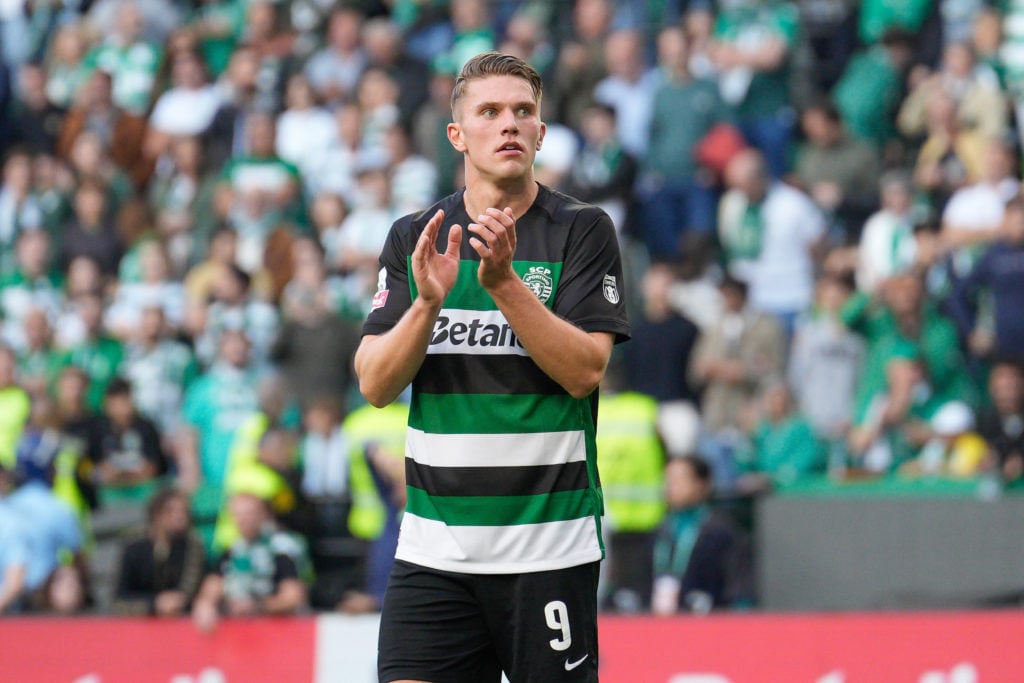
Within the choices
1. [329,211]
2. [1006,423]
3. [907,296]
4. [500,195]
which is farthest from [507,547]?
[329,211]

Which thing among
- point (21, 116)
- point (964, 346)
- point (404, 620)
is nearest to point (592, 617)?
point (404, 620)

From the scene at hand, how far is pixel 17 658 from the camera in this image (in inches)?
354

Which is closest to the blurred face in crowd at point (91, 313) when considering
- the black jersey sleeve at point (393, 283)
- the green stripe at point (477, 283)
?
the black jersey sleeve at point (393, 283)

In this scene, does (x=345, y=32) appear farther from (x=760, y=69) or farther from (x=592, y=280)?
(x=592, y=280)

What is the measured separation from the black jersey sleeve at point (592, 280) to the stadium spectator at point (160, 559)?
5847 mm

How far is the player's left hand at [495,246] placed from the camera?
4363 mm

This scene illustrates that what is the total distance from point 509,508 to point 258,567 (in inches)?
214

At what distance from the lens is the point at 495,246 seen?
4367mm

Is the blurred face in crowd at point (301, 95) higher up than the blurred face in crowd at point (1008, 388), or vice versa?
the blurred face in crowd at point (301, 95)

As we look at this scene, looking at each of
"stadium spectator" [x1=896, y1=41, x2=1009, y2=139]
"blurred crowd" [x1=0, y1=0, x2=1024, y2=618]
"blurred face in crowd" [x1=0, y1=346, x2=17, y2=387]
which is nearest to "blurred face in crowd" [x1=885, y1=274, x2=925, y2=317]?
"blurred crowd" [x1=0, y1=0, x2=1024, y2=618]

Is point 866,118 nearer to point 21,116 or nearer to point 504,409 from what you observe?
point 21,116

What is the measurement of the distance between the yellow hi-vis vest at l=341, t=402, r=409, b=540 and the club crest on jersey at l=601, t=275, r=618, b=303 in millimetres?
6158

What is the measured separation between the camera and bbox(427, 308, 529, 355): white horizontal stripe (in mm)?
4703

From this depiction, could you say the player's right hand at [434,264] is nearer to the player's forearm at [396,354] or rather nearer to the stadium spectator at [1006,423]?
the player's forearm at [396,354]
